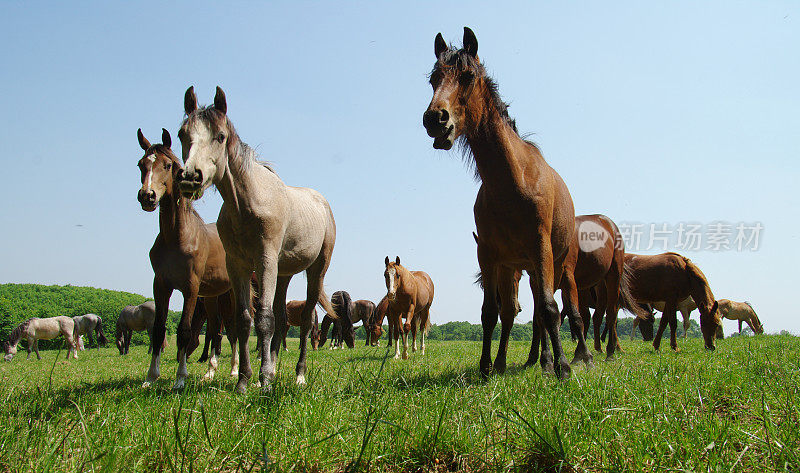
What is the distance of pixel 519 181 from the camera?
4.08 metres

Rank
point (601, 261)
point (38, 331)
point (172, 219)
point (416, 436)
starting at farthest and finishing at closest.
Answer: point (38, 331) → point (601, 261) → point (172, 219) → point (416, 436)

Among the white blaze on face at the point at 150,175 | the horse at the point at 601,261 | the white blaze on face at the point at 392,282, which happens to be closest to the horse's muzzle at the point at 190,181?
the white blaze on face at the point at 150,175

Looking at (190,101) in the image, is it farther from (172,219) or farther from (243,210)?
(172,219)

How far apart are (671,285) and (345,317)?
16.0m

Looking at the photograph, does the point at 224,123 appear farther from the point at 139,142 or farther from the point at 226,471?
the point at 226,471

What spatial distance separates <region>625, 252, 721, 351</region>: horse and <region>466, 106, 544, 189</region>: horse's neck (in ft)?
27.2

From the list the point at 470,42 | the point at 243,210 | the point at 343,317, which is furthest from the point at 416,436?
the point at 343,317

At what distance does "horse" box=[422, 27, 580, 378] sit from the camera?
Result: 12.6 ft

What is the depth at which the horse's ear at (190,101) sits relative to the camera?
13.1 ft

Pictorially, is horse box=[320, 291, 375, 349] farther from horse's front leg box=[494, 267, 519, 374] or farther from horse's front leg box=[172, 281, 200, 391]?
horse's front leg box=[494, 267, 519, 374]

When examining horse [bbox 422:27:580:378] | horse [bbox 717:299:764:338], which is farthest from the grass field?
horse [bbox 717:299:764:338]

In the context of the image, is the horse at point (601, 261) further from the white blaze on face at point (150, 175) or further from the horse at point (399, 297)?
the white blaze on face at point (150, 175)

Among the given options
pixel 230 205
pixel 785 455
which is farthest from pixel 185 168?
pixel 785 455

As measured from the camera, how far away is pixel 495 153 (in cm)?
417
